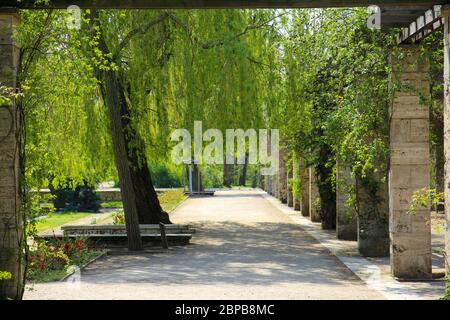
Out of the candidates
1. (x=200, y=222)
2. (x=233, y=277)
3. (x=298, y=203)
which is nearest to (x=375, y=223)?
(x=233, y=277)

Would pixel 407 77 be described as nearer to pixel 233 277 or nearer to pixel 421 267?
pixel 421 267

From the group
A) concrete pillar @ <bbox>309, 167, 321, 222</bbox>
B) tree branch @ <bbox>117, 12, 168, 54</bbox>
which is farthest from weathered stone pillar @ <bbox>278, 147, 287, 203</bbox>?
tree branch @ <bbox>117, 12, 168, 54</bbox>

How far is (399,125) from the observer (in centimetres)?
1239

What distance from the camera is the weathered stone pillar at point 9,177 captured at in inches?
337

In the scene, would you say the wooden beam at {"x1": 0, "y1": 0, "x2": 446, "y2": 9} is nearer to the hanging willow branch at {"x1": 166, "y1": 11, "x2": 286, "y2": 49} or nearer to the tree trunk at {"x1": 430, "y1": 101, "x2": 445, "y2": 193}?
the hanging willow branch at {"x1": 166, "y1": 11, "x2": 286, "y2": 49}

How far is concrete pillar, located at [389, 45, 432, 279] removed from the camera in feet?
40.5

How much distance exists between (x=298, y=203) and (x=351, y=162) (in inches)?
704

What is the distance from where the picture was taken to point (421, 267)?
1237 cm

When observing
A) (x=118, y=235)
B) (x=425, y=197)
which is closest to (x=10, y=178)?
(x=425, y=197)

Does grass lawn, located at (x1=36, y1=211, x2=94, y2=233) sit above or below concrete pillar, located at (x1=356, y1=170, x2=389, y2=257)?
below

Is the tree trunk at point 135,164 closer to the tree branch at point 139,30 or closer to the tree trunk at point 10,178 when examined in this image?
the tree branch at point 139,30

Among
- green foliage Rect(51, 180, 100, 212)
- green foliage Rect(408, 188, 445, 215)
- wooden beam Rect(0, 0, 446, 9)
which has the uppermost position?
wooden beam Rect(0, 0, 446, 9)

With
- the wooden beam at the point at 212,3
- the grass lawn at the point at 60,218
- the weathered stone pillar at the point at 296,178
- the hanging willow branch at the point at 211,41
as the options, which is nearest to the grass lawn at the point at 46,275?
the wooden beam at the point at 212,3

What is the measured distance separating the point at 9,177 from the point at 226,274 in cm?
548
